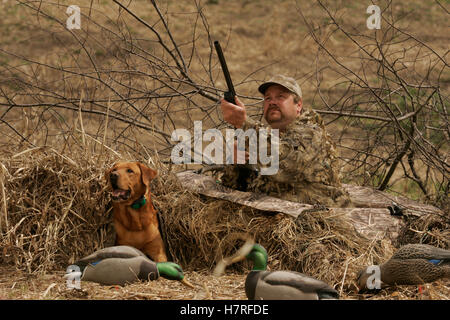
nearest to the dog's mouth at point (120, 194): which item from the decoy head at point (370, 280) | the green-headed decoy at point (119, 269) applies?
the green-headed decoy at point (119, 269)

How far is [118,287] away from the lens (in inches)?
145

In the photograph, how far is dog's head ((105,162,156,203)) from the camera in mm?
4016

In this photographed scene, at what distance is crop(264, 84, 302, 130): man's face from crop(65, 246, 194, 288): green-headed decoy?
1.47 m

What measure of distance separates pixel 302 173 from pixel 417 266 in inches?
49.3

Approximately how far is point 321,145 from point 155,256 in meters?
1.50

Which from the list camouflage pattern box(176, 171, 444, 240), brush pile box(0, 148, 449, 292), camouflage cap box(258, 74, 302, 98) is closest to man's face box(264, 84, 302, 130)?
camouflage cap box(258, 74, 302, 98)

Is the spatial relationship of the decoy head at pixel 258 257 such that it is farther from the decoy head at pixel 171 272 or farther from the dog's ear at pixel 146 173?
the dog's ear at pixel 146 173

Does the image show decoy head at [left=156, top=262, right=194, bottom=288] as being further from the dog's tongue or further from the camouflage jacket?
the camouflage jacket

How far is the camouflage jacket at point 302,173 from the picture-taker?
454 cm

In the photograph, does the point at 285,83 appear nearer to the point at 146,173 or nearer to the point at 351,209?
the point at 351,209

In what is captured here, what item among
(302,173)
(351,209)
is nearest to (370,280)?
(351,209)

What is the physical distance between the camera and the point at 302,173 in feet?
15.1

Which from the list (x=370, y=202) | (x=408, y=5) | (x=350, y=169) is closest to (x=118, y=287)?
(x=370, y=202)

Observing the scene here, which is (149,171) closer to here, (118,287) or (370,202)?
(118,287)
